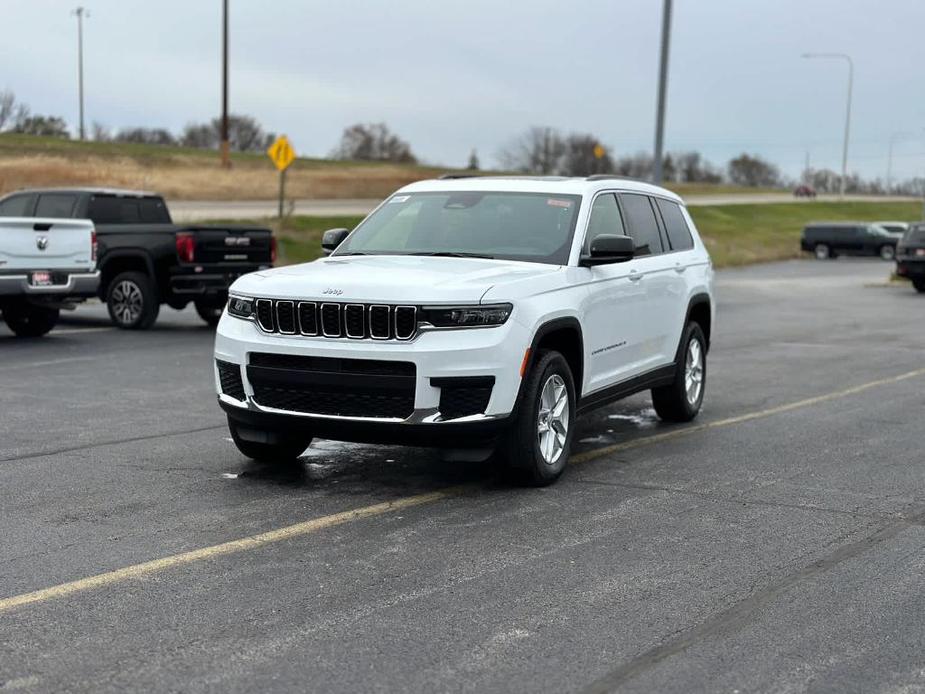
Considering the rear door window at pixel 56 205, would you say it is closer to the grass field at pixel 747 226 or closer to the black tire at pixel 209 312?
the black tire at pixel 209 312

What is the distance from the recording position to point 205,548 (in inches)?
238

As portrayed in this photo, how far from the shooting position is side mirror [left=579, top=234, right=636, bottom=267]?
26.1 ft

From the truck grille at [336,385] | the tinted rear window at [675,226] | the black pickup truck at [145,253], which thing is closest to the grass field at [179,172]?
the black pickup truck at [145,253]

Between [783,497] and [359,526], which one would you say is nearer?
[359,526]

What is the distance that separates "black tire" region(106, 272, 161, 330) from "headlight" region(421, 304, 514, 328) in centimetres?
1128

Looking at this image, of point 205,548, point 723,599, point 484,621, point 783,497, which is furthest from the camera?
point 783,497

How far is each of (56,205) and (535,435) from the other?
12.3 meters

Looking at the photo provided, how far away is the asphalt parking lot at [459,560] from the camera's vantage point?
4.56 metres

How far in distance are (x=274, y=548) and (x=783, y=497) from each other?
10.2ft

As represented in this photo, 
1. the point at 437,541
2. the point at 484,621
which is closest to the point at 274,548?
the point at 437,541

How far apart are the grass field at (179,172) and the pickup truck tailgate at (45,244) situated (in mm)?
28347

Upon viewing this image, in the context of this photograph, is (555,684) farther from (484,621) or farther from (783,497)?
(783,497)

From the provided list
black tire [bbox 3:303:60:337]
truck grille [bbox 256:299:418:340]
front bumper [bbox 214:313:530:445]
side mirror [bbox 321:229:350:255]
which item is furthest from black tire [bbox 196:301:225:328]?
front bumper [bbox 214:313:530:445]

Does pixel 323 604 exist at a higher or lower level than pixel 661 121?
lower
